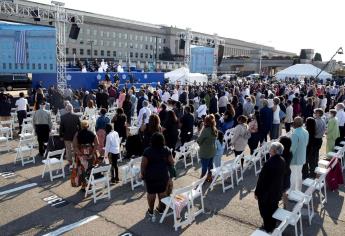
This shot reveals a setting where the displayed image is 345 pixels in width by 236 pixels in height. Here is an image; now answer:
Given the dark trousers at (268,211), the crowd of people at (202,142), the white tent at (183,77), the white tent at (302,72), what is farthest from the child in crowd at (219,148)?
the white tent at (302,72)

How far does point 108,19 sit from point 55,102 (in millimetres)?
76824

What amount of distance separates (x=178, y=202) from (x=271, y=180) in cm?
167

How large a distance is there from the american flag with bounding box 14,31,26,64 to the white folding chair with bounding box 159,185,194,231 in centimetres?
2128

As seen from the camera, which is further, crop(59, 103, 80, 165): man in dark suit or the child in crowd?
crop(59, 103, 80, 165): man in dark suit

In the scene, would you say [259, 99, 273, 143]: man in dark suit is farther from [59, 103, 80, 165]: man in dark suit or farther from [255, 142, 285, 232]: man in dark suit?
[59, 103, 80, 165]: man in dark suit

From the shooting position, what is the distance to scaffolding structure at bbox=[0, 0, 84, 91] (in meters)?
20.5

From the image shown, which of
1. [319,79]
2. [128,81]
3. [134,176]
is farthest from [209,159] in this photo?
[319,79]

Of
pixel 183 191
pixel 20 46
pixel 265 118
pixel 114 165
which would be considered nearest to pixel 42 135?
pixel 114 165

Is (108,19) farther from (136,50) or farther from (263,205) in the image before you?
(263,205)

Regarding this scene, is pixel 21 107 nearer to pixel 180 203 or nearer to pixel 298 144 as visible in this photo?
pixel 180 203

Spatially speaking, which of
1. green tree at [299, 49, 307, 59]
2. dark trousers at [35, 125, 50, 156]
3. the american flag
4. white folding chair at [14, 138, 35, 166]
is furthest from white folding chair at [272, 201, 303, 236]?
green tree at [299, 49, 307, 59]

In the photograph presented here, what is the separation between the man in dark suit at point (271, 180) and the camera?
509 centimetres

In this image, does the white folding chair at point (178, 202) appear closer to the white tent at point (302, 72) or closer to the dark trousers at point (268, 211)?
the dark trousers at point (268, 211)

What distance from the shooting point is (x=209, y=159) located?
7.86 metres
